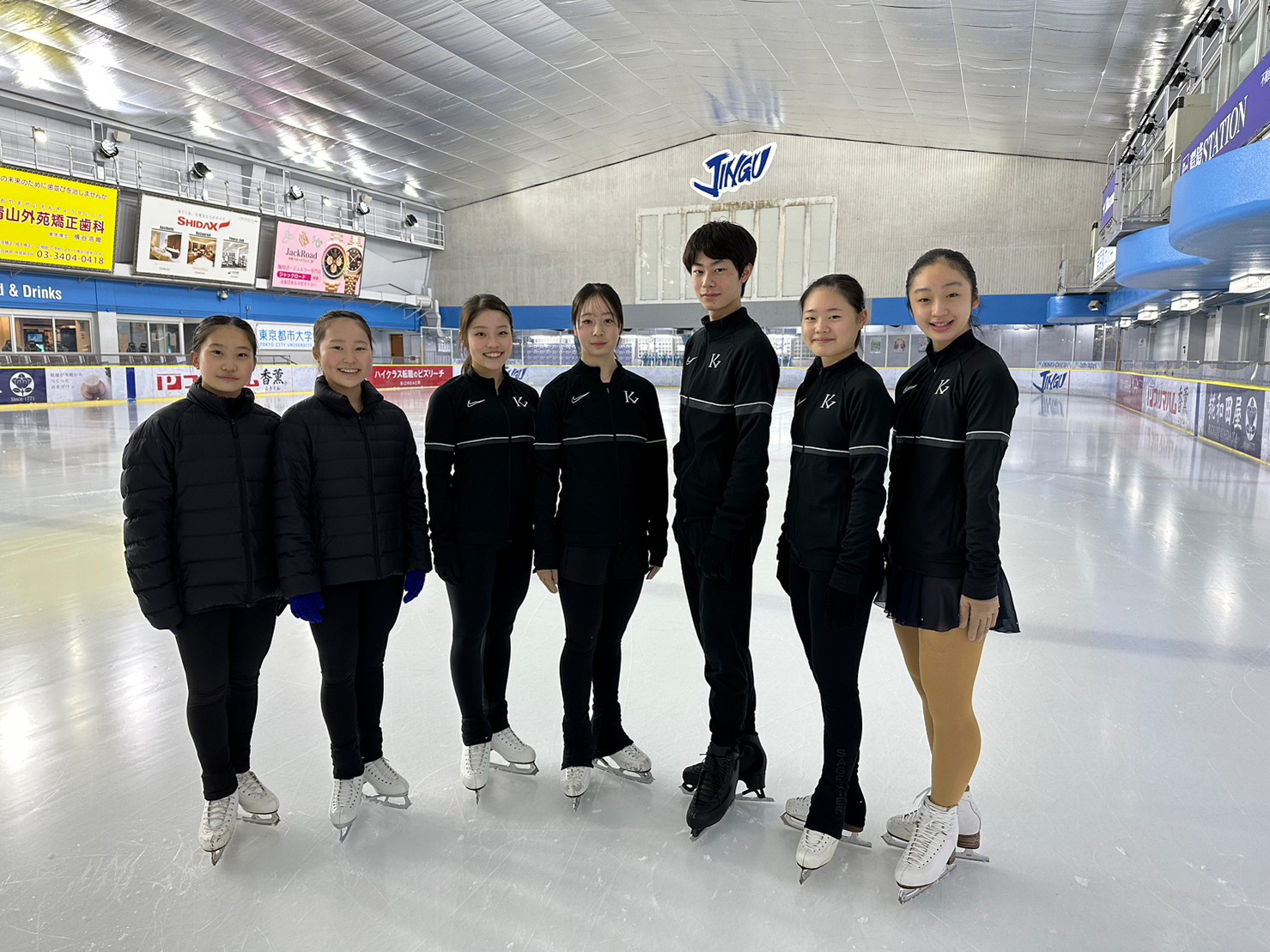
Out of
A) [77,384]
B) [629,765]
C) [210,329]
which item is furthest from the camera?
[77,384]

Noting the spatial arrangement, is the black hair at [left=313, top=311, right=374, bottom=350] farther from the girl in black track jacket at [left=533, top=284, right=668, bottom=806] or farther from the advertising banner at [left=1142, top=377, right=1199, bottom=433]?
the advertising banner at [left=1142, top=377, right=1199, bottom=433]

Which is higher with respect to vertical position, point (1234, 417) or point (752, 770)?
point (1234, 417)

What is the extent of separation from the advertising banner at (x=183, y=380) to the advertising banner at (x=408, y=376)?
2.65 m

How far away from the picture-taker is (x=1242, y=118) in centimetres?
877

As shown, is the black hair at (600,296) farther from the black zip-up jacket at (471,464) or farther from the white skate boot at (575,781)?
the white skate boot at (575,781)

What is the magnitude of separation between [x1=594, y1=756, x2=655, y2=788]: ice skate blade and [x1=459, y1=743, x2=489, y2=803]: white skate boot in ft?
1.33

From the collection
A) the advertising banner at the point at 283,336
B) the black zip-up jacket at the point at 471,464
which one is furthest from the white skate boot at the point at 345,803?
the advertising banner at the point at 283,336

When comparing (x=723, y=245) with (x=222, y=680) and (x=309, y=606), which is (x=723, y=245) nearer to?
(x=309, y=606)

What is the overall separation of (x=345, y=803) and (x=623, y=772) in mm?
901


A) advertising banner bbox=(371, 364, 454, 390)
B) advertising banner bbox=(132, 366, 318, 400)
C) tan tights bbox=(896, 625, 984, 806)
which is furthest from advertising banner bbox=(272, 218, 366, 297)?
tan tights bbox=(896, 625, 984, 806)

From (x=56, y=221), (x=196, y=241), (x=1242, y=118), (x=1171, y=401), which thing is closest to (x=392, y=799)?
(x=1242, y=118)

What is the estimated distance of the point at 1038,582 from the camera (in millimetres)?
5027

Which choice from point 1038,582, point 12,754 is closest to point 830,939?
point 12,754

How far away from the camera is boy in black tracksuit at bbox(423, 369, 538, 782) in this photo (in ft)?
7.95
